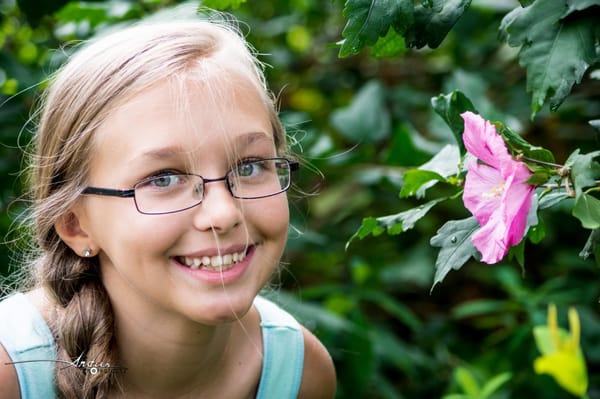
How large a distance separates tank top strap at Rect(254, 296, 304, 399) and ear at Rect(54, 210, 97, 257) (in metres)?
0.46

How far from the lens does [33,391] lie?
5.49 feet

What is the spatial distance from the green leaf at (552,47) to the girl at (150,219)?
1.66 ft

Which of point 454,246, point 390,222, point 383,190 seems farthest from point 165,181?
point 383,190

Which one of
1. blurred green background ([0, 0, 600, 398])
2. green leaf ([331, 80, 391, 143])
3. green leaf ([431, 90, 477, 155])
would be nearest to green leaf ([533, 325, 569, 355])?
green leaf ([431, 90, 477, 155])

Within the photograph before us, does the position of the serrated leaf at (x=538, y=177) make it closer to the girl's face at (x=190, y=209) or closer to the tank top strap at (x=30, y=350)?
the girl's face at (x=190, y=209)

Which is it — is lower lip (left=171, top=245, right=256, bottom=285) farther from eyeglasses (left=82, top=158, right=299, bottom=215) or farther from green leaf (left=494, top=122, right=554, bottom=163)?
green leaf (left=494, top=122, right=554, bottom=163)

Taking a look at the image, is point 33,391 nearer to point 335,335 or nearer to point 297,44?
point 335,335

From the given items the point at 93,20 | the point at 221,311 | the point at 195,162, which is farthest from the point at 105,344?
the point at 93,20

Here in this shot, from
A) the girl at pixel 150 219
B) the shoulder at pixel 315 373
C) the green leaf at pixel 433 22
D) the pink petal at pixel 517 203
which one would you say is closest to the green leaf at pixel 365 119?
the shoulder at pixel 315 373

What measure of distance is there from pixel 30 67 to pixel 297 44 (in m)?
1.21

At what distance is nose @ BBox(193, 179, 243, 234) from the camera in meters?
1.47

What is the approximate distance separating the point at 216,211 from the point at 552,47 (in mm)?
566

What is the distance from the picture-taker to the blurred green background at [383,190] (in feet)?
8.25

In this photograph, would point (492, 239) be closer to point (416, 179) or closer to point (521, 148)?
point (521, 148)
